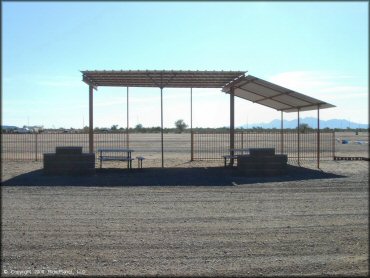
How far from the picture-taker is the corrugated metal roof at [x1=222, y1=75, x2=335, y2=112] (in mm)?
19625

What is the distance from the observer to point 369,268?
6105 mm

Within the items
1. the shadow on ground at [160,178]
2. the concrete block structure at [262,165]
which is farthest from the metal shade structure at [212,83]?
the concrete block structure at [262,165]

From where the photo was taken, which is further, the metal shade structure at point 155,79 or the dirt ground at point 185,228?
the metal shade structure at point 155,79

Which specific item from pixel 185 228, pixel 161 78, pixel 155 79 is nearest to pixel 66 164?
pixel 161 78

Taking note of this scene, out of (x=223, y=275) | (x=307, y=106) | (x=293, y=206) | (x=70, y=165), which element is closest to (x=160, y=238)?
(x=223, y=275)

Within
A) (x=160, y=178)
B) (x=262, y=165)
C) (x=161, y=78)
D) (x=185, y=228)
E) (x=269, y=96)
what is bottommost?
(x=185, y=228)

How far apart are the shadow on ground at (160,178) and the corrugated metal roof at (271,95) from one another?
3280 mm

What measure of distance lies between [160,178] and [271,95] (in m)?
8.24

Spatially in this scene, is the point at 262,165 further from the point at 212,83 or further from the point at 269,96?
the point at 212,83

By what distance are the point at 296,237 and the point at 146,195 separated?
17.9 feet

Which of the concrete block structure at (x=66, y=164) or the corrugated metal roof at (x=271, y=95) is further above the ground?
the corrugated metal roof at (x=271, y=95)

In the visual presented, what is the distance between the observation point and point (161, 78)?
20094 mm

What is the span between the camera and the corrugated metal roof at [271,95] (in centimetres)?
1962

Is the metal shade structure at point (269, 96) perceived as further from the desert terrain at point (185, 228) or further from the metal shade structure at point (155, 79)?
the desert terrain at point (185, 228)
